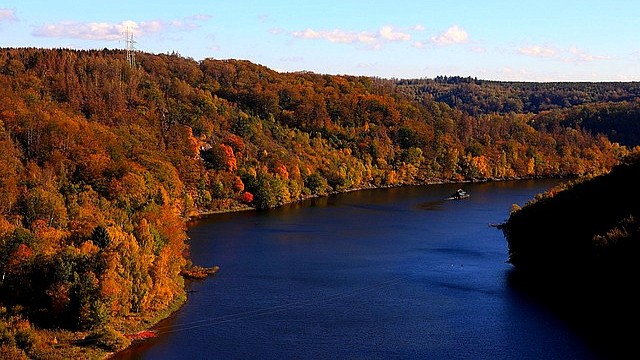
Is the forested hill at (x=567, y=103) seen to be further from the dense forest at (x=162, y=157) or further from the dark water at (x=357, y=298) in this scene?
the dark water at (x=357, y=298)

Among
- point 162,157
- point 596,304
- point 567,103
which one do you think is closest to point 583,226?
point 596,304

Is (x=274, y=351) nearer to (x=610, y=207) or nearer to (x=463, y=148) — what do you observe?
(x=610, y=207)

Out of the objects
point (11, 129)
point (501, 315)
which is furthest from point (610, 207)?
point (11, 129)

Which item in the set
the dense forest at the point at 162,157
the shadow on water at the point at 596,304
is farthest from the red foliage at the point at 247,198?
the shadow on water at the point at 596,304

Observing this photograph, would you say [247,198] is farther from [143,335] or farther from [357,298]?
[143,335]

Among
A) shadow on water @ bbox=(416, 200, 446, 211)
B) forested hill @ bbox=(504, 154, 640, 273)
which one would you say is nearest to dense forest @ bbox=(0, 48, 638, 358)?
shadow on water @ bbox=(416, 200, 446, 211)

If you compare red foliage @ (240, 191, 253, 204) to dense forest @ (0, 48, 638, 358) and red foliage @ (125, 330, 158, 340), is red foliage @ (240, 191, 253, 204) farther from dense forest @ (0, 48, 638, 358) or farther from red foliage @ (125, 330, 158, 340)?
red foliage @ (125, 330, 158, 340)
